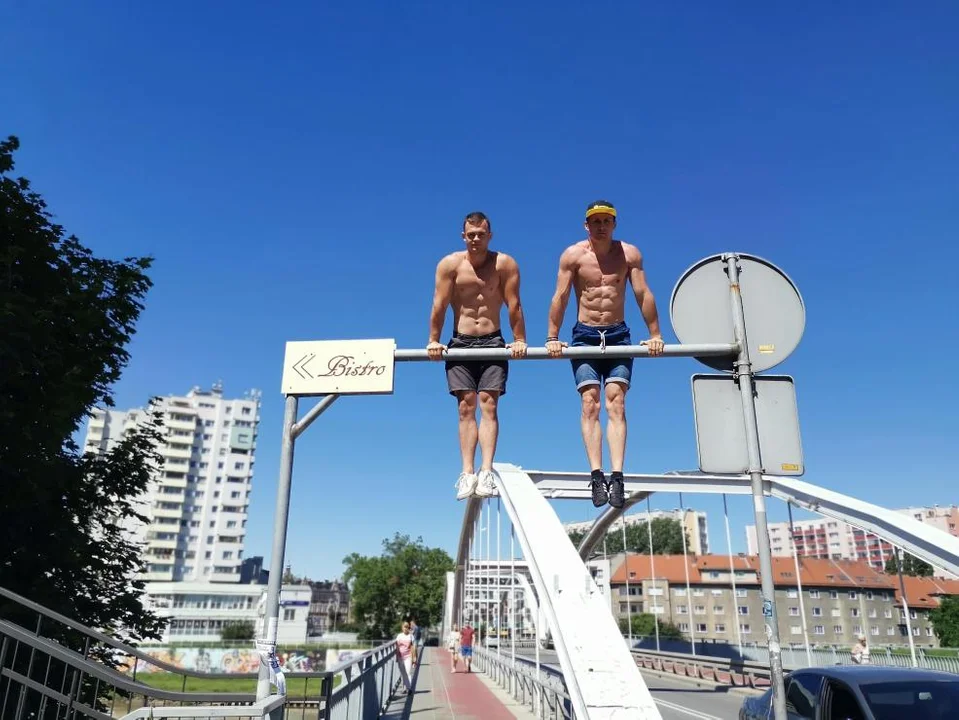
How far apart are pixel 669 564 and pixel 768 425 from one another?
68.0 metres

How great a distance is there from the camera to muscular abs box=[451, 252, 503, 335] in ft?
17.1

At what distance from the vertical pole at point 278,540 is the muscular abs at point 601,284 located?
7.86 feet

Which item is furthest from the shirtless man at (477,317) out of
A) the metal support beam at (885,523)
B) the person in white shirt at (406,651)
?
the person in white shirt at (406,651)

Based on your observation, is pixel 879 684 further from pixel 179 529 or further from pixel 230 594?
pixel 179 529

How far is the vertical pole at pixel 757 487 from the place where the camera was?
3.02 m

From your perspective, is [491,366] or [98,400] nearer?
[491,366]

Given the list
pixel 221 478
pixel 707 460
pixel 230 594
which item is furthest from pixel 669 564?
pixel 707 460

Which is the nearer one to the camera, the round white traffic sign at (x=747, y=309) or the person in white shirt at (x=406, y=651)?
the round white traffic sign at (x=747, y=309)

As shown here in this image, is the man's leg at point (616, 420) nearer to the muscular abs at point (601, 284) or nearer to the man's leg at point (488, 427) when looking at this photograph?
the muscular abs at point (601, 284)

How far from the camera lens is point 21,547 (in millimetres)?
9312

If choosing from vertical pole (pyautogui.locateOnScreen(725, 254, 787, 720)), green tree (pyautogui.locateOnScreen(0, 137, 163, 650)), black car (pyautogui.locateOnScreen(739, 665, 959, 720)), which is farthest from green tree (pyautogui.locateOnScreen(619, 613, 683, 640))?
vertical pole (pyautogui.locateOnScreen(725, 254, 787, 720))

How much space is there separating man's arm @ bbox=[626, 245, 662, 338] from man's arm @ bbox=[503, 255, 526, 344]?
0.93 metres

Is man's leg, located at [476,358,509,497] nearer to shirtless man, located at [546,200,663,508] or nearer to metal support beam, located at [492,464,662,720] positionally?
metal support beam, located at [492,464,662,720]

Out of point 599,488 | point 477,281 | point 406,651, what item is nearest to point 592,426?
point 599,488
